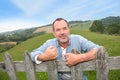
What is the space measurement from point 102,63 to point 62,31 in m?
1.13

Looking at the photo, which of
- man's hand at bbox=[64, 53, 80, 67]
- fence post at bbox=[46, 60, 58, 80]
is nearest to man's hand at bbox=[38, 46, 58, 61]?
fence post at bbox=[46, 60, 58, 80]

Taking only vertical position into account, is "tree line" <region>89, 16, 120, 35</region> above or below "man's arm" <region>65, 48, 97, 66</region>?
above

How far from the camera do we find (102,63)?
4387 mm

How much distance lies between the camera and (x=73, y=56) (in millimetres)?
4402

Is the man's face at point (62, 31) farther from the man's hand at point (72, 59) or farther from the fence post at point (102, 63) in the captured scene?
the fence post at point (102, 63)

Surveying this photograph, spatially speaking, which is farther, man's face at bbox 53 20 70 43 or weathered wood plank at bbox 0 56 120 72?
man's face at bbox 53 20 70 43

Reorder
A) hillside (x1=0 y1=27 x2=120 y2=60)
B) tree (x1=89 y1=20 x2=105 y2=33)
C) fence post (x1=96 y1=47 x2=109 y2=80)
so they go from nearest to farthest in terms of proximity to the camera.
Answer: fence post (x1=96 y1=47 x2=109 y2=80) → hillside (x1=0 y1=27 x2=120 y2=60) → tree (x1=89 y1=20 x2=105 y2=33)

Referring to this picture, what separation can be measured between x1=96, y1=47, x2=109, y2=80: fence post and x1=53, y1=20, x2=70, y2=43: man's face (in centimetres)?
92

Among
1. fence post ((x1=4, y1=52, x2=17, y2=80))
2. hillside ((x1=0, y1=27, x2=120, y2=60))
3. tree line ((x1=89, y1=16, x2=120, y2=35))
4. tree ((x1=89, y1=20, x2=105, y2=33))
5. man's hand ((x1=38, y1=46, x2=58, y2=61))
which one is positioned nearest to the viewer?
man's hand ((x1=38, y1=46, x2=58, y2=61))

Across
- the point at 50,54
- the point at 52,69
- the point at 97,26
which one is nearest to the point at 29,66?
the point at 52,69

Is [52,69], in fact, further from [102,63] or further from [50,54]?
[102,63]

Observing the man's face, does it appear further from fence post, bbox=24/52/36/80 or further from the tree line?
the tree line

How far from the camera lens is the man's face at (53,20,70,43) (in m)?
4.97

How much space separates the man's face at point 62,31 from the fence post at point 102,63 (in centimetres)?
92
